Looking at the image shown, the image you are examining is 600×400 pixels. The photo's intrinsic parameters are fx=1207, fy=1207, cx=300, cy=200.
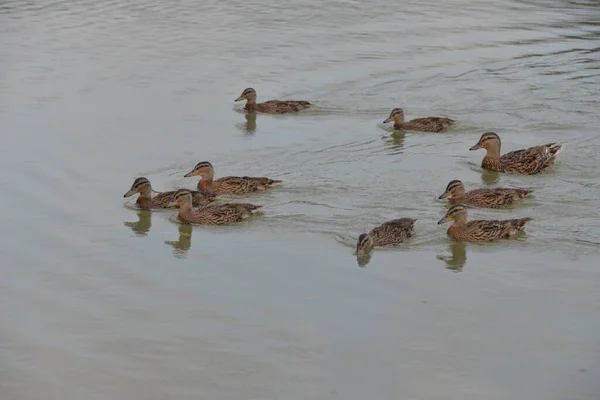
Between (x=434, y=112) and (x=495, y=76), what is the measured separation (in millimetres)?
2064

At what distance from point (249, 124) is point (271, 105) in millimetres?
682

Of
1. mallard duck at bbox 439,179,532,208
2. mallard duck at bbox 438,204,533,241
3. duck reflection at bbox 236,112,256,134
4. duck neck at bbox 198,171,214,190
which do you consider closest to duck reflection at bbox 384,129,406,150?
duck reflection at bbox 236,112,256,134

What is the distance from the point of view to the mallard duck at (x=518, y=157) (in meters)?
13.2

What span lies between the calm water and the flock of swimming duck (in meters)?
0.16

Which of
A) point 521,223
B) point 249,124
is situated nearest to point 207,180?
point 249,124

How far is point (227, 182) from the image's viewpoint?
1262 centimetres

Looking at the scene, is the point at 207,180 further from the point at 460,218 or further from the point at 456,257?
the point at 456,257

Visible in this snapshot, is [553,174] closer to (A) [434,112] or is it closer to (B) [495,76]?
(A) [434,112]

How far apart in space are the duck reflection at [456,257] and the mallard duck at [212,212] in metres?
1.99

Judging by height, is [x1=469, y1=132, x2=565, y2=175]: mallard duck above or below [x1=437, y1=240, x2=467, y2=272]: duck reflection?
above

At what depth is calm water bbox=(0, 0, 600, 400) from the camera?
813cm

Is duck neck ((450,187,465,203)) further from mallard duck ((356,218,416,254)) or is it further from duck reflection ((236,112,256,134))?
duck reflection ((236,112,256,134))

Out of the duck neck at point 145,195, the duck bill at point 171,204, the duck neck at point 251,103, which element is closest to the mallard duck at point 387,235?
the duck bill at point 171,204

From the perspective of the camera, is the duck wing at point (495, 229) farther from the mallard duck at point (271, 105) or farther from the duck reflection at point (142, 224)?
the mallard duck at point (271, 105)
